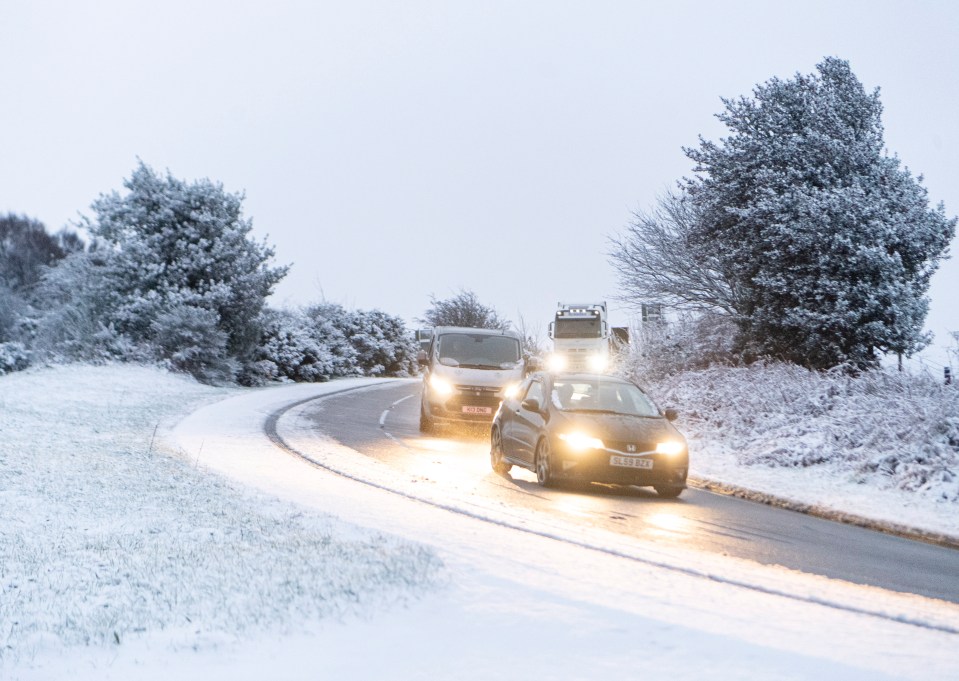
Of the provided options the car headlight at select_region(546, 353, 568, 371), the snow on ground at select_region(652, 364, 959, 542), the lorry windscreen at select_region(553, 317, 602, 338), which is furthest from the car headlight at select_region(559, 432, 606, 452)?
the lorry windscreen at select_region(553, 317, 602, 338)

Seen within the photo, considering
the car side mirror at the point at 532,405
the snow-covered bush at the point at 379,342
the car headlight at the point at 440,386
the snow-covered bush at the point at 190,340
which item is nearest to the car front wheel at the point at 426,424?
the car headlight at the point at 440,386

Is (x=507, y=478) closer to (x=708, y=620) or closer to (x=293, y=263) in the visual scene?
(x=708, y=620)

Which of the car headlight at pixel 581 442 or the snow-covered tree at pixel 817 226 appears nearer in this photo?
the car headlight at pixel 581 442

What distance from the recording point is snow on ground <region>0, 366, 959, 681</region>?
16.0 ft

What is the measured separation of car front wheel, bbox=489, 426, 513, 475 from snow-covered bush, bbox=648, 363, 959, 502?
13.8 ft

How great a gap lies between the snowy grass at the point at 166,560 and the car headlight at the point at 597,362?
27.2 metres

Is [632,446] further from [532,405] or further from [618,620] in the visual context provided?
[618,620]

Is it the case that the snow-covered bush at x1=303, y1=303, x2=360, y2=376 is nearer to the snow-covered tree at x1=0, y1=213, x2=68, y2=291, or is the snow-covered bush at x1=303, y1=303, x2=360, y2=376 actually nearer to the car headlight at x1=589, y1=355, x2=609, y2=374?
the car headlight at x1=589, y1=355, x2=609, y2=374

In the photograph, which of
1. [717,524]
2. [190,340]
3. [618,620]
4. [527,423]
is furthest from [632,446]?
[190,340]

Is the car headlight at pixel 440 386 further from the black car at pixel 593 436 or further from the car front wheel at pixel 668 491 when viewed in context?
the car front wheel at pixel 668 491

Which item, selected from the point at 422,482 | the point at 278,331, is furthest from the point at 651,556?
the point at 278,331

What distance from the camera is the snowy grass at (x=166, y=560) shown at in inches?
214

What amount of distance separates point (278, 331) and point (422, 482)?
116 feet

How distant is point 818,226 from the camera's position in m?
21.7
